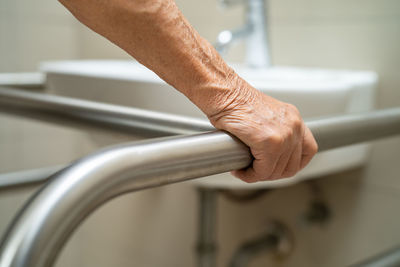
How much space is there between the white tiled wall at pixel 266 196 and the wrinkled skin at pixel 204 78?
1.53ft

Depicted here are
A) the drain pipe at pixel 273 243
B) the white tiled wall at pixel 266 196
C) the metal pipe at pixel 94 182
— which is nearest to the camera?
the metal pipe at pixel 94 182

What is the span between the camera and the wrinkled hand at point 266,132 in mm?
395

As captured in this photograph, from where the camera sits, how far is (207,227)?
3.76ft

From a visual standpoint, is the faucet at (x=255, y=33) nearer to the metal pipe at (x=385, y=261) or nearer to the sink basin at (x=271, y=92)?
the sink basin at (x=271, y=92)

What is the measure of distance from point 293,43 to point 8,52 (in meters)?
0.79

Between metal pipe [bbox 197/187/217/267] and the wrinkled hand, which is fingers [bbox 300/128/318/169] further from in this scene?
metal pipe [bbox 197/187/217/267]

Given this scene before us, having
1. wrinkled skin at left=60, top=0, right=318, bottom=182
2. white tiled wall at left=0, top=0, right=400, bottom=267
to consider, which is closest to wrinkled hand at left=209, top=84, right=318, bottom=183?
wrinkled skin at left=60, top=0, right=318, bottom=182

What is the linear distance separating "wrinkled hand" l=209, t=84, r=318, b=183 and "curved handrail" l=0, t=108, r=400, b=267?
0.04ft

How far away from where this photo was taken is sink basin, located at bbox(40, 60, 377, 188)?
31.0 inches

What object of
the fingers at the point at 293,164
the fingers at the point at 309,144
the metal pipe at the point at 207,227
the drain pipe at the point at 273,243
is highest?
the fingers at the point at 309,144

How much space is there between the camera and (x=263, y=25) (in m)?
1.10

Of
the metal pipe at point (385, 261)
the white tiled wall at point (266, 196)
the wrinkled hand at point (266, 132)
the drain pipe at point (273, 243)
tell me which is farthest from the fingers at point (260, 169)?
the drain pipe at point (273, 243)

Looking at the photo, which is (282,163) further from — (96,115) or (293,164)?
(96,115)

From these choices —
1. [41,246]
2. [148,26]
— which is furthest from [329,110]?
[41,246]
